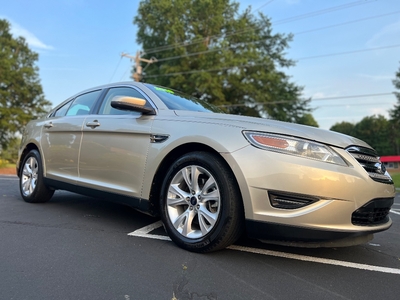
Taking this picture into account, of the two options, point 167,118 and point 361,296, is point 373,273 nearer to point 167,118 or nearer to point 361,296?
point 361,296

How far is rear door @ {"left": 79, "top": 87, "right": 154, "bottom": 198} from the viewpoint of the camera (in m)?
3.18

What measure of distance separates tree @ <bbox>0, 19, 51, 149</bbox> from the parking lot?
31.5m

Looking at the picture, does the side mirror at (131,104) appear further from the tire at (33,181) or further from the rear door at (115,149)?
the tire at (33,181)

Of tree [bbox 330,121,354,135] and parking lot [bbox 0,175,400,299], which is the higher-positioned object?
tree [bbox 330,121,354,135]

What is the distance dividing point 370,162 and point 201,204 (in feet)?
4.59

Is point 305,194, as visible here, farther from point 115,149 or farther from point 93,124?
point 93,124

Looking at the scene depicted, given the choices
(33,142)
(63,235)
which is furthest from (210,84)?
(63,235)

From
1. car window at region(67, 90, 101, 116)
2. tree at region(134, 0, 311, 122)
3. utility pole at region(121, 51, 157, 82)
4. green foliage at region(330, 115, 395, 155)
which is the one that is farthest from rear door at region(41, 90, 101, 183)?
green foliage at region(330, 115, 395, 155)

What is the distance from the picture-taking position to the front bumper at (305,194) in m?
2.32

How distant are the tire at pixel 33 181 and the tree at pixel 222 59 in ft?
63.1

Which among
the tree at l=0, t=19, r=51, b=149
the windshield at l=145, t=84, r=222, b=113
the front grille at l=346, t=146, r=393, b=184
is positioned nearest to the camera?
the front grille at l=346, t=146, r=393, b=184

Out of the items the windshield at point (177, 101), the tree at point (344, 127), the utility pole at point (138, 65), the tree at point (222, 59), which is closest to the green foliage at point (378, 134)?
the tree at point (344, 127)

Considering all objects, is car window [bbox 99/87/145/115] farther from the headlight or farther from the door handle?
the headlight

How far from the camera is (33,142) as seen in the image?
15.7ft
